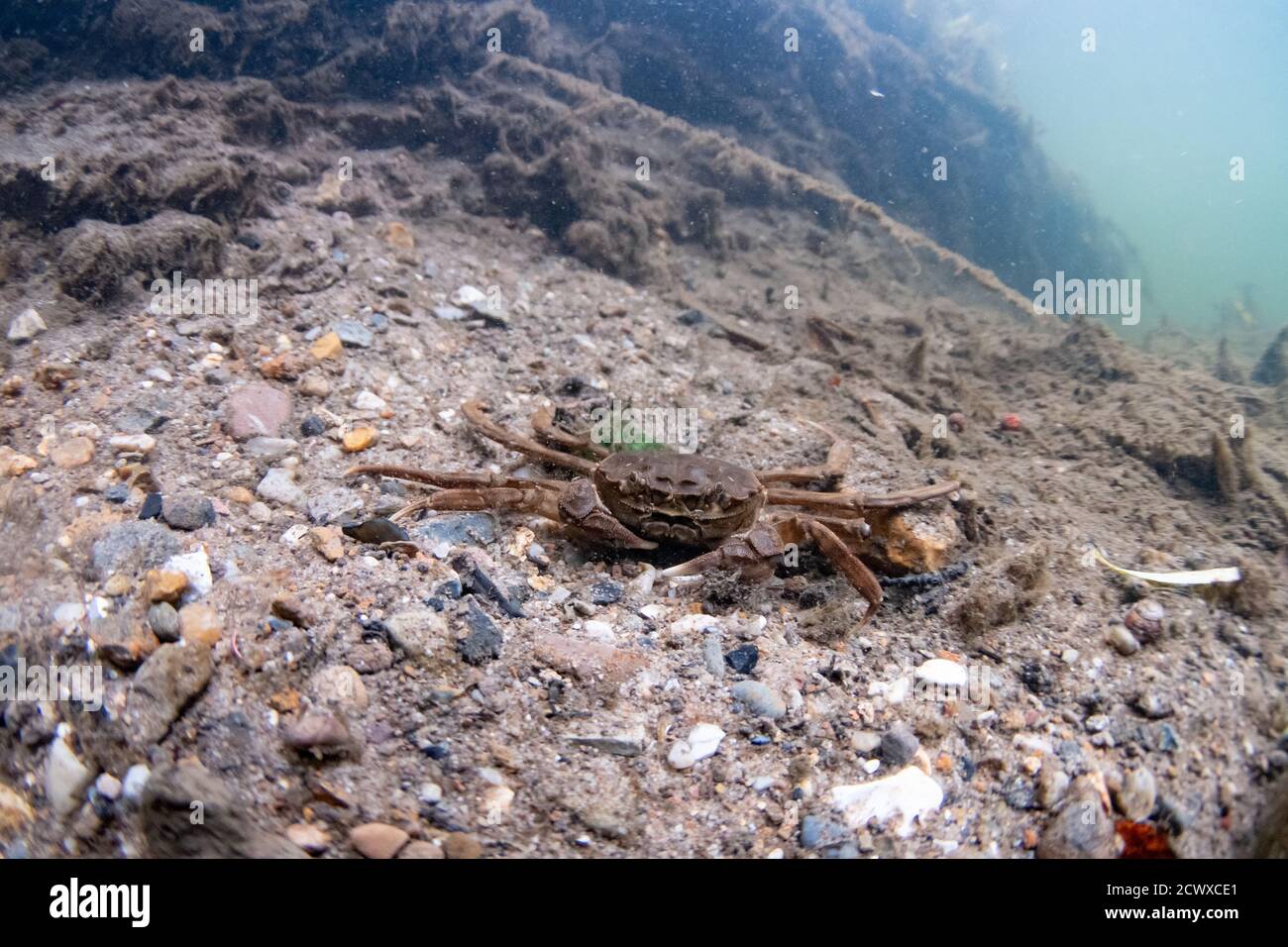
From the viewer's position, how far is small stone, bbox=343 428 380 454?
3947 mm

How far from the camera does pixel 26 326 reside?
13.7 ft

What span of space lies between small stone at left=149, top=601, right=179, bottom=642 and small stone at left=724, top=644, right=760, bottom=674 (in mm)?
2337

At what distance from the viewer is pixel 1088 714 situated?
8.44 ft

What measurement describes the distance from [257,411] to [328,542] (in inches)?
59.8

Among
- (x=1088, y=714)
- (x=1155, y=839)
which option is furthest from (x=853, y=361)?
(x=1155, y=839)

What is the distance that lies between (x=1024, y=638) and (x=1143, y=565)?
1.24 metres

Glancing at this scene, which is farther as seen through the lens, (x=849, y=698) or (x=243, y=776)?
(x=849, y=698)

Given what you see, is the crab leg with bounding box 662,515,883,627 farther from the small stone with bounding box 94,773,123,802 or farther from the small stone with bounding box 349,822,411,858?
the small stone with bounding box 94,773,123,802

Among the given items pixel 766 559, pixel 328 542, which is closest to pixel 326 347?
pixel 328 542

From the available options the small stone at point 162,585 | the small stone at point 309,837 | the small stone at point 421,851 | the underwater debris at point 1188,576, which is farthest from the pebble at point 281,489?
the underwater debris at point 1188,576

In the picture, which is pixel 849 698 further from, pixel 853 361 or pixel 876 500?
pixel 853 361

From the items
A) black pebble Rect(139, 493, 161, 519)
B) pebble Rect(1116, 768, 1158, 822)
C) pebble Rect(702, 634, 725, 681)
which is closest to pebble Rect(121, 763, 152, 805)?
black pebble Rect(139, 493, 161, 519)

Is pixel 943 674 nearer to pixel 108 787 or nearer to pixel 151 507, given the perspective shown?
pixel 108 787

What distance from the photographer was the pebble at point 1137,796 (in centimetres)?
211
